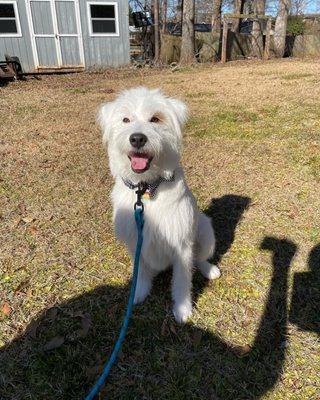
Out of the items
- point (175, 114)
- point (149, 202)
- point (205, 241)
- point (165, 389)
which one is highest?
point (175, 114)

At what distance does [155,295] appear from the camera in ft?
9.95

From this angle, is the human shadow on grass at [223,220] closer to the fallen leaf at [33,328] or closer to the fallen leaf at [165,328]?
the fallen leaf at [165,328]

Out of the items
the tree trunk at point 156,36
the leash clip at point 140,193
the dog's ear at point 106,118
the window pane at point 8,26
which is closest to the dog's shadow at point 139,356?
the leash clip at point 140,193

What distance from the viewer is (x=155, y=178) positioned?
7.95 ft

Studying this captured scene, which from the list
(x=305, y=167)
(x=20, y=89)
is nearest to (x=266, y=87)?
(x=305, y=167)

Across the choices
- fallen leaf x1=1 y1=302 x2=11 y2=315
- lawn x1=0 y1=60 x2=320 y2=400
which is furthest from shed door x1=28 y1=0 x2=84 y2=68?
fallen leaf x1=1 y1=302 x2=11 y2=315

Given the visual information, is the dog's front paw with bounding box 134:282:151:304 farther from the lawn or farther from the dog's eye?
the dog's eye

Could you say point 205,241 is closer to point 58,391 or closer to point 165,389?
point 165,389

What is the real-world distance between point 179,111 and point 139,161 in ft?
1.49

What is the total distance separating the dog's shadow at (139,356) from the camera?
229 centimetres

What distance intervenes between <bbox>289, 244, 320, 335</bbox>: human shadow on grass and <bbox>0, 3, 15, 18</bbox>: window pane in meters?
15.6

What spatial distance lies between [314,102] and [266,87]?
2405 millimetres

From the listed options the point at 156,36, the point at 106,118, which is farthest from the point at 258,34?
the point at 106,118

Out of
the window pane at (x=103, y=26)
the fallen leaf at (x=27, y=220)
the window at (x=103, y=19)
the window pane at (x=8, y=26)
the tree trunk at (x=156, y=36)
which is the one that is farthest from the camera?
the tree trunk at (x=156, y=36)
